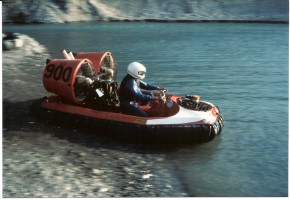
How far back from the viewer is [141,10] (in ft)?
71.8

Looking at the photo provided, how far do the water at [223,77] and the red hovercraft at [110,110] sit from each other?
1.27 feet

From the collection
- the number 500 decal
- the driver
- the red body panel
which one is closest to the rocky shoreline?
the driver

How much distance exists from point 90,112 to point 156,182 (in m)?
1.67

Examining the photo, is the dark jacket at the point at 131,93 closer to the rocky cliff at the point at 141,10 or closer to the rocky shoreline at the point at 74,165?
the rocky shoreline at the point at 74,165

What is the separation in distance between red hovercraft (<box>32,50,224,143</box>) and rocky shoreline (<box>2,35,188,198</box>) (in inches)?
9.4

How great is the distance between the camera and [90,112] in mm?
6195

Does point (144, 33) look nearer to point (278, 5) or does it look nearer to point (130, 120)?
point (278, 5)

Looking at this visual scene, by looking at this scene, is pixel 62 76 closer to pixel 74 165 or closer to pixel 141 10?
pixel 74 165

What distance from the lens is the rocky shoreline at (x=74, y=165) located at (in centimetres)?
480

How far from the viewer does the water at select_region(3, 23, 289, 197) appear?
545cm

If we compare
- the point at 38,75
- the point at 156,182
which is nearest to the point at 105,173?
the point at 156,182

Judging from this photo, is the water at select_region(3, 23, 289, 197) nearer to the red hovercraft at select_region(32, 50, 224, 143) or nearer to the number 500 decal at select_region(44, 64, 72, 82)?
the red hovercraft at select_region(32, 50, 224, 143)

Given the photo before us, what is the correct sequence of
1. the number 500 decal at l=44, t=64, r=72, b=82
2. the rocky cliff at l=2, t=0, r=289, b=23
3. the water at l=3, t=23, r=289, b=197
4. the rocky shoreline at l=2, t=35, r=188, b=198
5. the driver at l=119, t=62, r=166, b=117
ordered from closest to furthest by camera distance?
the rocky shoreline at l=2, t=35, r=188, b=198 < the water at l=3, t=23, r=289, b=197 < the driver at l=119, t=62, r=166, b=117 < the number 500 decal at l=44, t=64, r=72, b=82 < the rocky cliff at l=2, t=0, r=289, b=23

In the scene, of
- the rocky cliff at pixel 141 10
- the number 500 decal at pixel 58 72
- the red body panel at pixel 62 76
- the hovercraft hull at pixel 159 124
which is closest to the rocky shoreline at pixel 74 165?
the hovercraft hull at pixel 159 124
